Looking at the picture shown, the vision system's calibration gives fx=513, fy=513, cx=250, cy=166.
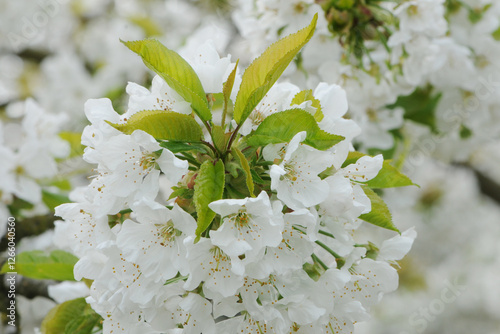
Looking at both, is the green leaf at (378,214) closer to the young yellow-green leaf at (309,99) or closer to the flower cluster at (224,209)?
the flower cluster at (224,209)

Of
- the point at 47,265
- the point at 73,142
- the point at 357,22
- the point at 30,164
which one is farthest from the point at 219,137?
the point at 73,142

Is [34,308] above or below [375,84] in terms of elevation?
below

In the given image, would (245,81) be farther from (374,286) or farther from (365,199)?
(374,286)

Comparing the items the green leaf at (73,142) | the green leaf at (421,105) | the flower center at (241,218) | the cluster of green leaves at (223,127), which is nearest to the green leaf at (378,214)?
the cluster of green leaves at (223,127)

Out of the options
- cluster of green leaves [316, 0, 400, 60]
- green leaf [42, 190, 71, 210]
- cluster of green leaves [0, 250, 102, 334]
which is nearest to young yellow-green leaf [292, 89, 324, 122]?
cluster of green leaves [316, 0, 400, 60]

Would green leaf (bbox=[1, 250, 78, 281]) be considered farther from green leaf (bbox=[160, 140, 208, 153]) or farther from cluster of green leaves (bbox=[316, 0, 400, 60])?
cluster of green leaves (bbox=[316, 0, 400, 60])

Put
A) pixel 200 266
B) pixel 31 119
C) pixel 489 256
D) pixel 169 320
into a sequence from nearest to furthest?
pixel 200 266 → pixel 169 320 → pixel 31 119 → pixel 489 256

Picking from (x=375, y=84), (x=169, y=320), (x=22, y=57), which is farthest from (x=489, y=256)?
(x=169, y=320)
